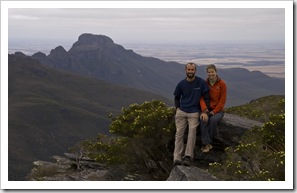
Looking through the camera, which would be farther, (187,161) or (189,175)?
(187,161)

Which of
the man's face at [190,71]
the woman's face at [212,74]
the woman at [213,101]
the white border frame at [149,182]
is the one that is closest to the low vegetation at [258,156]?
the white border frame at [149,182]

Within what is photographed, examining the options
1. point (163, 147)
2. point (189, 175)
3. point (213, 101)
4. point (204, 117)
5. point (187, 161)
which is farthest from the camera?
point (163, 147)

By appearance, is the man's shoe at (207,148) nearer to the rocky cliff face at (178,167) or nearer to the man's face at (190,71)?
the rocky cliff face at (178,167)

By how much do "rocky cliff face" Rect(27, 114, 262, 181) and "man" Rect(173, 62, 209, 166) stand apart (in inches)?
23.5

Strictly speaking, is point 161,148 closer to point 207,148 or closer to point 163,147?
point 163,147

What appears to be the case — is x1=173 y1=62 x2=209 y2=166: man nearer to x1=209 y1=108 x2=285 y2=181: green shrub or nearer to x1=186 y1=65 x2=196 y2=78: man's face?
x1=186 y1=65 x2=196 y2=78: man's face

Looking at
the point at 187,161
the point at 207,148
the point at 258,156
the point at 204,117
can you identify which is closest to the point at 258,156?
the point at 258,156

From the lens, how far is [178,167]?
13.2 metres

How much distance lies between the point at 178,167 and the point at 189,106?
2.05 m

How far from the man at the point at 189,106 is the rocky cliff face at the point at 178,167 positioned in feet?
1.96

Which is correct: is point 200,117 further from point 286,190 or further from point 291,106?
point 286,190

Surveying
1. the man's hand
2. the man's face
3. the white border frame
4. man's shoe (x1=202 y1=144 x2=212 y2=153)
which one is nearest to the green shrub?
the white border frame

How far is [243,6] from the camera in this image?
12852 mm

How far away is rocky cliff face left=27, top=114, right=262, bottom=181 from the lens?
12906 millimetres
